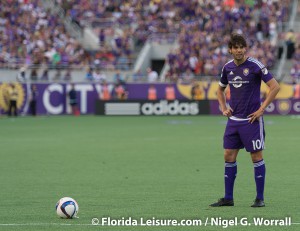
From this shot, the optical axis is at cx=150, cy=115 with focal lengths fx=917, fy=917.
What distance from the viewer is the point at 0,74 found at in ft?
147

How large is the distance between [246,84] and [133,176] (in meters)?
4.98

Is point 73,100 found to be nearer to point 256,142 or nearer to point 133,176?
point 133,176

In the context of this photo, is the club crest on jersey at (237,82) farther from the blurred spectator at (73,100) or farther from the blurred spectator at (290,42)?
the blurred spectator at (290,42)

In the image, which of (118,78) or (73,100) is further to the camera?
(118,78)

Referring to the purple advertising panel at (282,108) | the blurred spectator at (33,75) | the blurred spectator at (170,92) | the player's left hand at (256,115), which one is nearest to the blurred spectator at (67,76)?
the blurred spectator at (33,75)

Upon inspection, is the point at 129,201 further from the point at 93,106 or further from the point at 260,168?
the point at 93,106

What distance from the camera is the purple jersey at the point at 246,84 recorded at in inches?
451

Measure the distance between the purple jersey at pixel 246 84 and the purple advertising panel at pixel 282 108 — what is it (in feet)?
105

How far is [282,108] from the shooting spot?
43688 mm

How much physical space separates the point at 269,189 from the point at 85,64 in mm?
34235

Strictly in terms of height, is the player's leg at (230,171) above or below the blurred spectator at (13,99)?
above

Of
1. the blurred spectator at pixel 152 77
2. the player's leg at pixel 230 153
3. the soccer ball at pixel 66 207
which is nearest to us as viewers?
the soccer ball at pixel 66 207

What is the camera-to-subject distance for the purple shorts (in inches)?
452
